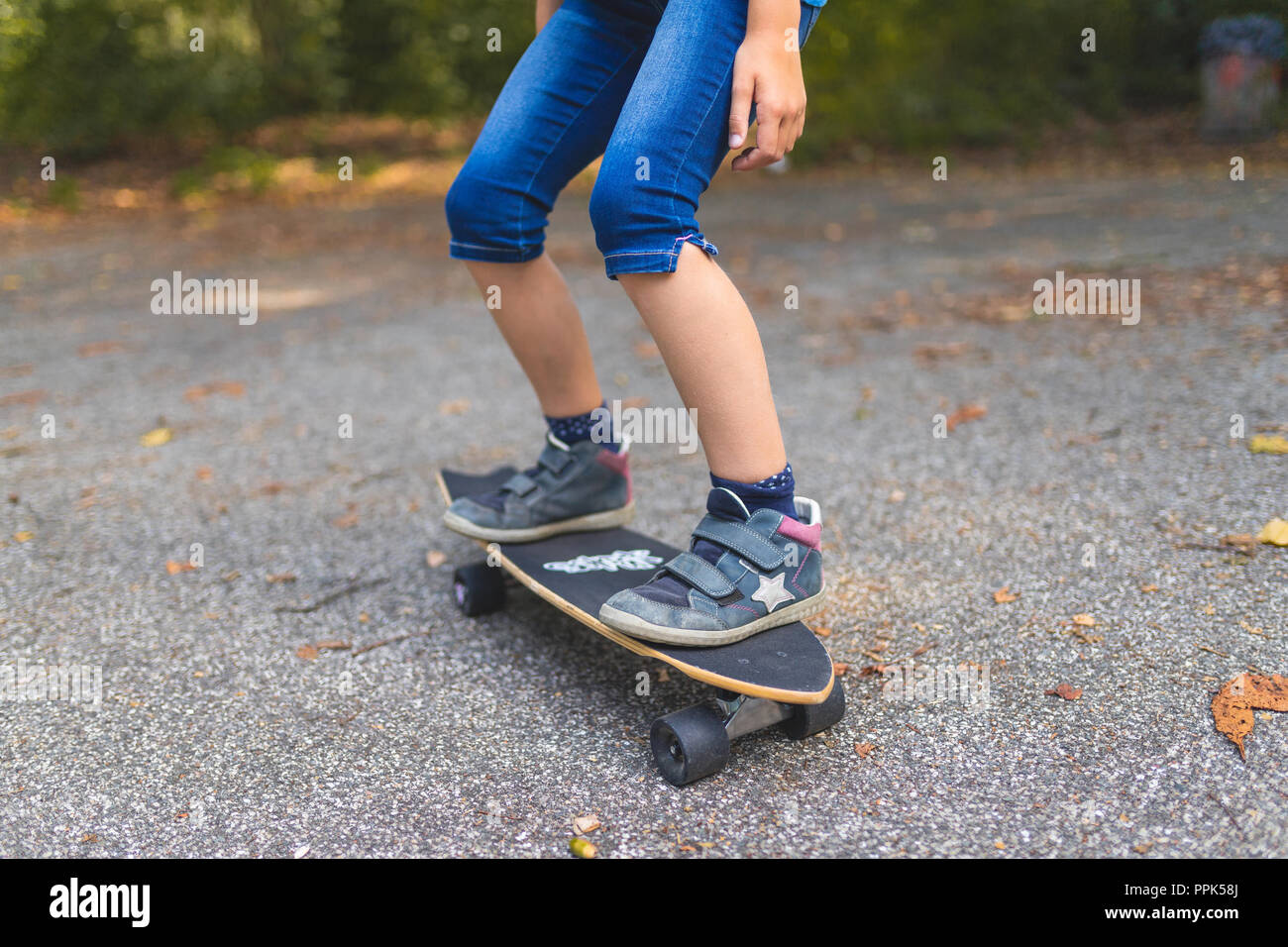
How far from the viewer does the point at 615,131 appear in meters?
1.76

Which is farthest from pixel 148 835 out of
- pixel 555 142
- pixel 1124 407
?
pixel 1124 407

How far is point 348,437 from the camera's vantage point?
12.4 feet

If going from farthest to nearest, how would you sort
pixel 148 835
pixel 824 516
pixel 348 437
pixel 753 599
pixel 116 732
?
pixel 348 437 < pixel 824 516 < pixel 116 732 < pixel 753 599 < pixel 148 835

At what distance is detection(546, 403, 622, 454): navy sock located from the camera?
7.93 ft

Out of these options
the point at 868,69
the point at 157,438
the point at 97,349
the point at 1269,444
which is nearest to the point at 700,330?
the point at 1269,444

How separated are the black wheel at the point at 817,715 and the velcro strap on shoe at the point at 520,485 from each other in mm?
861

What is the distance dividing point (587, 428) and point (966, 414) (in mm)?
1703

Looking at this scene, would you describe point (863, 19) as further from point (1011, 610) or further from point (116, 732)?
point (116, 732)

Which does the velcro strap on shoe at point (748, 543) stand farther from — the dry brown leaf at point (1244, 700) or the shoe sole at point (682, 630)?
the dry brown leaf at point (1244, 700)

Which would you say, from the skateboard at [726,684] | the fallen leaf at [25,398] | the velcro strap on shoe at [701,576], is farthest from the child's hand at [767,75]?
the fallen leaf at [25,398]

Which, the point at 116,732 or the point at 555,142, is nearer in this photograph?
the point at 116,732

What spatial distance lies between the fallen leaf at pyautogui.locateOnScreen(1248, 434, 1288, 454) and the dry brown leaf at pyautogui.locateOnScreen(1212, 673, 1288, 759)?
1.29 metres
